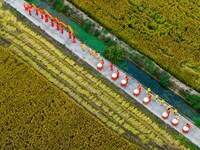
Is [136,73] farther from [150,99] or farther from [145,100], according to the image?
[145,100]

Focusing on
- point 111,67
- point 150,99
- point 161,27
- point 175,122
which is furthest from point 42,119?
point 161,27

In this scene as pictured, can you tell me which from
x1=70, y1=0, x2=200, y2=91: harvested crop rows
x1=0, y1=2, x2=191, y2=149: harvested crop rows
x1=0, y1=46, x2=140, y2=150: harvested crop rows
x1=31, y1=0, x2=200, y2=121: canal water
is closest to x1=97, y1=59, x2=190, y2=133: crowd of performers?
x1=31, y1=0, x2=200, y2=121: canal water

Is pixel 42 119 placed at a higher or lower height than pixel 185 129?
lower

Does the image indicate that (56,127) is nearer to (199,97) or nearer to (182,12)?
(199,97)

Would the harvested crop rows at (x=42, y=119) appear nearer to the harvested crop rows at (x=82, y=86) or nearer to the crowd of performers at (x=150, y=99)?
the harvested crop rows at (x=82, y=86)

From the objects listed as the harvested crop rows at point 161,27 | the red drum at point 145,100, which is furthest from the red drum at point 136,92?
the harvested crop rows at point 161,27

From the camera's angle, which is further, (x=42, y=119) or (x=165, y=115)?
(x=165, y=115)

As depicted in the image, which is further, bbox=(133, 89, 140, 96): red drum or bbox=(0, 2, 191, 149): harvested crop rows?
bbox=(133, 89, 140, 96): red drum

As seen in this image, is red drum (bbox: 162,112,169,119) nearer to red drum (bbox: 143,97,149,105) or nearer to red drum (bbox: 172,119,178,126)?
red drum (bbox: 172,119,178,126)
